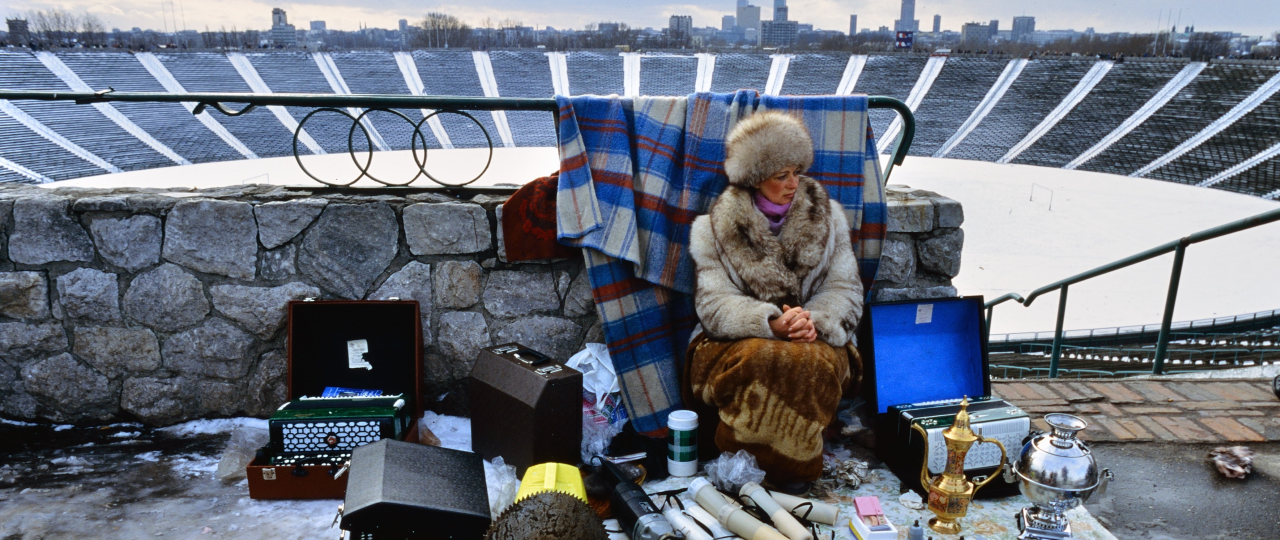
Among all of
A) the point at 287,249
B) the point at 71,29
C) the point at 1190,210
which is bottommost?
the point at 1190,210

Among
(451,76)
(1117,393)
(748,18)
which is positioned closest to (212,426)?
(1117,393)

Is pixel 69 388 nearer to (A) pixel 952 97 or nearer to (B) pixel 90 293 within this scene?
(B) pixel 90 293

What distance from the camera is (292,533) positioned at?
2.01 meters

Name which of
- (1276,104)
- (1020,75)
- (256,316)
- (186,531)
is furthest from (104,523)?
(1020,75)

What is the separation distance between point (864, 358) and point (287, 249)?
2.01m

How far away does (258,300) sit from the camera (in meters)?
2.57

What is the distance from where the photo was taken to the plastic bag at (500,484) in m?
2.12

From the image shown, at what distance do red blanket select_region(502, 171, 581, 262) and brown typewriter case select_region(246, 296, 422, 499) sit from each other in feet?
1.32

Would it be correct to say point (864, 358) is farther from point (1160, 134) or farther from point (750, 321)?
point (1160, 134)

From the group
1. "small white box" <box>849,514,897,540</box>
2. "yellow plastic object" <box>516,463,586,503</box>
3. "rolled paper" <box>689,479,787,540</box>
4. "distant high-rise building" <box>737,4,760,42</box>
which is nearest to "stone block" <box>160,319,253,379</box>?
"yellow plastic object" <box>516,463,586,503</box>

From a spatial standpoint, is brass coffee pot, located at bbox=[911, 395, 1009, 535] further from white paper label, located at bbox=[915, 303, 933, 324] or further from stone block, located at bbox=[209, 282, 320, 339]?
stone block, located at bbox=[209, 282, 320, 339]

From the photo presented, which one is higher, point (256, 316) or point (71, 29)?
point (71, 29)

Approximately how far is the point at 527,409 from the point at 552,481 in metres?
0.28

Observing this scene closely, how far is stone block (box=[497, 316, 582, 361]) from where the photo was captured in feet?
8.73
